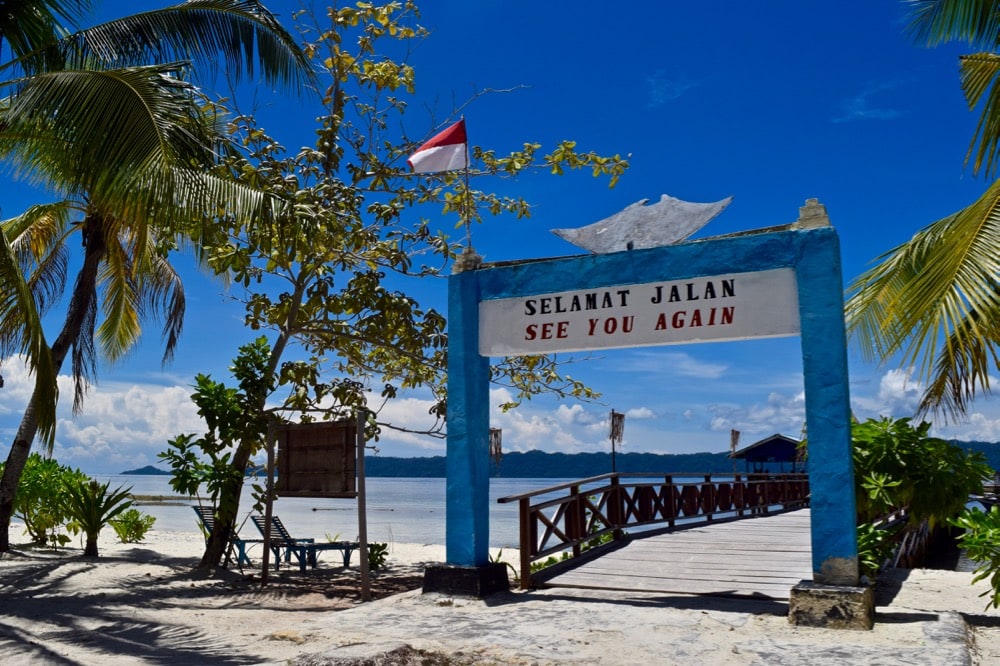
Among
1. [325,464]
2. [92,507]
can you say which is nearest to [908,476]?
[325,464]

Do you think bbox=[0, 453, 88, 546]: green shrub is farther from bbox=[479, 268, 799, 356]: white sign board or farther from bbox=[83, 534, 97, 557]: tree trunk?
bbox=[479, 268, 799, 356]: white sign board

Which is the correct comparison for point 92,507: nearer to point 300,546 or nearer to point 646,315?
point 300,546

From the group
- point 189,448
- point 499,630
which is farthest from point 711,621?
point 189,448

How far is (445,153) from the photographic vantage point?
32.6 feet

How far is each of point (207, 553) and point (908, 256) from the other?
33.7 ft

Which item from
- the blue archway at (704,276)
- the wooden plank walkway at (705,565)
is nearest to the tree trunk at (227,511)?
the blue archway at (704,276)

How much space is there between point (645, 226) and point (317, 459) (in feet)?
15.7

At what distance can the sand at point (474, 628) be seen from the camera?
20.4 feet

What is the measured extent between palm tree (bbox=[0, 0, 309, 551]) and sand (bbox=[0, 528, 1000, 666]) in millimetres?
2485

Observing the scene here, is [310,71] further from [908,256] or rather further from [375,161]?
[908,256]

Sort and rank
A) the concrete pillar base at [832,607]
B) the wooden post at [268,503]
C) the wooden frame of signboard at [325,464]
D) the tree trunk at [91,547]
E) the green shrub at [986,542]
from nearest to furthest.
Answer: the concrete pillar base at [832,607], the green shrub at [986,542], the wooden frame of signboard at [325,464], the wooden post at [268,503], the tree trunk at [91,547]

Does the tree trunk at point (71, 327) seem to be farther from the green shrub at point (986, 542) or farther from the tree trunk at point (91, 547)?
the green shrub at point (986, 542)

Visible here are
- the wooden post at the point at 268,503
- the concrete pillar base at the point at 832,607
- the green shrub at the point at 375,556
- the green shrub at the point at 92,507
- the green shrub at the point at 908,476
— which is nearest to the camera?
the concrete pillar base at the point at 832,607

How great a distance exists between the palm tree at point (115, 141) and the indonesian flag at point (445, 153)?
6.27ft
